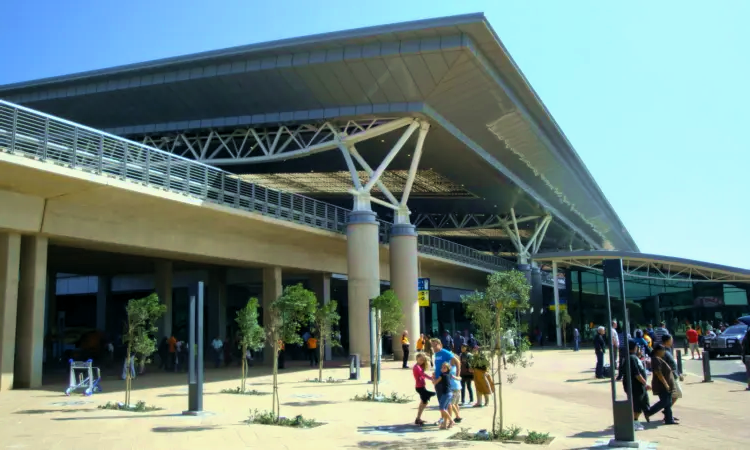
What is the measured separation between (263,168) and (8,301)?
21.3 meters

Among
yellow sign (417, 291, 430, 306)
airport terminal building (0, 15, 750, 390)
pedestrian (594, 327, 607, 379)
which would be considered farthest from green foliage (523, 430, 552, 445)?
yellow sign (417, 291, 430, 306)

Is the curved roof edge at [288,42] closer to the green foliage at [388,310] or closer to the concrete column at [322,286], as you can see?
the green foliage at [388,310]

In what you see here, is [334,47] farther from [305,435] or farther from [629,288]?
[629,288]

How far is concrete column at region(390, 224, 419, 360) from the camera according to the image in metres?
32.3

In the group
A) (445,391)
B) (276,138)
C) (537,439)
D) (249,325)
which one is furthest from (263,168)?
(537,439)

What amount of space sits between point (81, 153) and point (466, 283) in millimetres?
42379

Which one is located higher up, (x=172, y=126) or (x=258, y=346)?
(x=172, y=126)

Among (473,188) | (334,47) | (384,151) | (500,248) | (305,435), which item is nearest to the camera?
(305,435)

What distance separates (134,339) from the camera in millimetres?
15883

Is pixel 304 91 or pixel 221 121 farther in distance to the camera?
pixel 221 121

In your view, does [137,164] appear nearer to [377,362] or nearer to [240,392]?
[240,392]

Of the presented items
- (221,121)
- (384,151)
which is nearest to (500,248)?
(384,151)

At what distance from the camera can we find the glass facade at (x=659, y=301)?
164 feet

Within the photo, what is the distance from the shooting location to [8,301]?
756 inches
